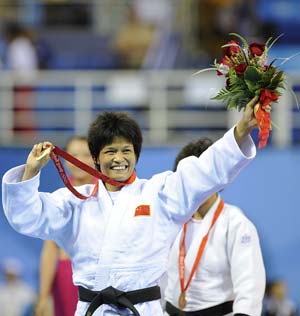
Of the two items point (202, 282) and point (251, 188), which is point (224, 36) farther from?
point (202, 282)

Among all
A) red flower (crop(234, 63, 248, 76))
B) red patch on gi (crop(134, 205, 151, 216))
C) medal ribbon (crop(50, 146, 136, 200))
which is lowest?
red patch on gi (crop(134, 205, 151, 216))

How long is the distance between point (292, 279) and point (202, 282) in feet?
19.7


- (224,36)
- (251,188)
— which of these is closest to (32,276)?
(251,188)

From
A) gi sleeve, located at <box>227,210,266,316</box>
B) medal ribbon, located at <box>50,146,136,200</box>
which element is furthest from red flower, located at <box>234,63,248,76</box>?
gi sleeve, located at <box>227,210,266,316</box>

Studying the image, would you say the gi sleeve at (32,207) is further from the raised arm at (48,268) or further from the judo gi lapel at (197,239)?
the raised arm at (48,268)

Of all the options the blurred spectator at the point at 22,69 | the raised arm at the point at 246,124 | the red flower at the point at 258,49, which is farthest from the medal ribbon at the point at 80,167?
→ the blurred spectator at the point at 22,69

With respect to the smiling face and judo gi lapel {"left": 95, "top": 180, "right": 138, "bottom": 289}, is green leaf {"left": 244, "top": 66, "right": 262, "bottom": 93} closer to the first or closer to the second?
the smiling face

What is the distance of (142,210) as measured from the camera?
5895 mm

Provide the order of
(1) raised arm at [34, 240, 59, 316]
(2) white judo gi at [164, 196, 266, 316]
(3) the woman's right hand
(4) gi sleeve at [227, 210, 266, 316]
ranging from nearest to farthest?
(3) the woman's right hand
(4) gi sleeve at [227, 210, 266, 316]
(2) white judo gi at [164, 196, 266, 316]
(1) raised arm at [34, 240, 59, 316]

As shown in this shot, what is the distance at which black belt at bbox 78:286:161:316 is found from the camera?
582 centimetres

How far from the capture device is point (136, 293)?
230 inches

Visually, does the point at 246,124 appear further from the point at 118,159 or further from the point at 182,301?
the point at 182,301

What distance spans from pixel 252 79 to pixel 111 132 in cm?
81

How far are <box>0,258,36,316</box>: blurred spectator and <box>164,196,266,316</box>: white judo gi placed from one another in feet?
19.4
